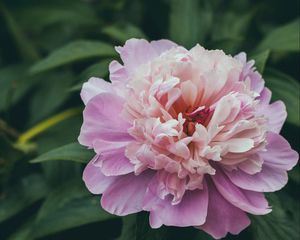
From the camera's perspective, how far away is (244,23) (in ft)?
3.65

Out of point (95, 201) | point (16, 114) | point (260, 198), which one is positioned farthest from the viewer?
point (16, 114)

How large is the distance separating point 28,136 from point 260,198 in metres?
0.50

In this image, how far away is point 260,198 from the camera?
2.09 feet

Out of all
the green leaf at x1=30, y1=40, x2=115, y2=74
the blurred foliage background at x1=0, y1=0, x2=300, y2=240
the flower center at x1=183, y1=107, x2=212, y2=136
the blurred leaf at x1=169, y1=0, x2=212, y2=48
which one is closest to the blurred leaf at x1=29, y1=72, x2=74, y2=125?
the blurred foliage background at x1=0, y1=0, x2=300, y2=240

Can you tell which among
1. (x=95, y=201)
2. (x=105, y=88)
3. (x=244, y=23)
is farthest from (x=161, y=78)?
(x=244, y=23)

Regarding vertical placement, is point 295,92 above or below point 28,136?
above

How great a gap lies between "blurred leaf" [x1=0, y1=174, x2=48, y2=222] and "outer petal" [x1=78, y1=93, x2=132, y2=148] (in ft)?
1.06

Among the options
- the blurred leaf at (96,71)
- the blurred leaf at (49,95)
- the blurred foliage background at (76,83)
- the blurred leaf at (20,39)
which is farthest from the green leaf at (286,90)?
the blurred leaf at (20,39)

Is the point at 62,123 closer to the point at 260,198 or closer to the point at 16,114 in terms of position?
the point at 16,114

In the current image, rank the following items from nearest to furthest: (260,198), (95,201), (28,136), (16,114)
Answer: (260,198), (95,201), (28,136), (16,114)

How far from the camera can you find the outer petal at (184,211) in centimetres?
61

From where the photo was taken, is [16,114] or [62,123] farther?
[16,114]

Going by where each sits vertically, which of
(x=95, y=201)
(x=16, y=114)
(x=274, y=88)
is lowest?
(x=16, y=114)

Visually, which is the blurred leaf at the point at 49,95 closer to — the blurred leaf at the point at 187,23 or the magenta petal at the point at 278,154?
the blurred leaf at the point at 187,23
